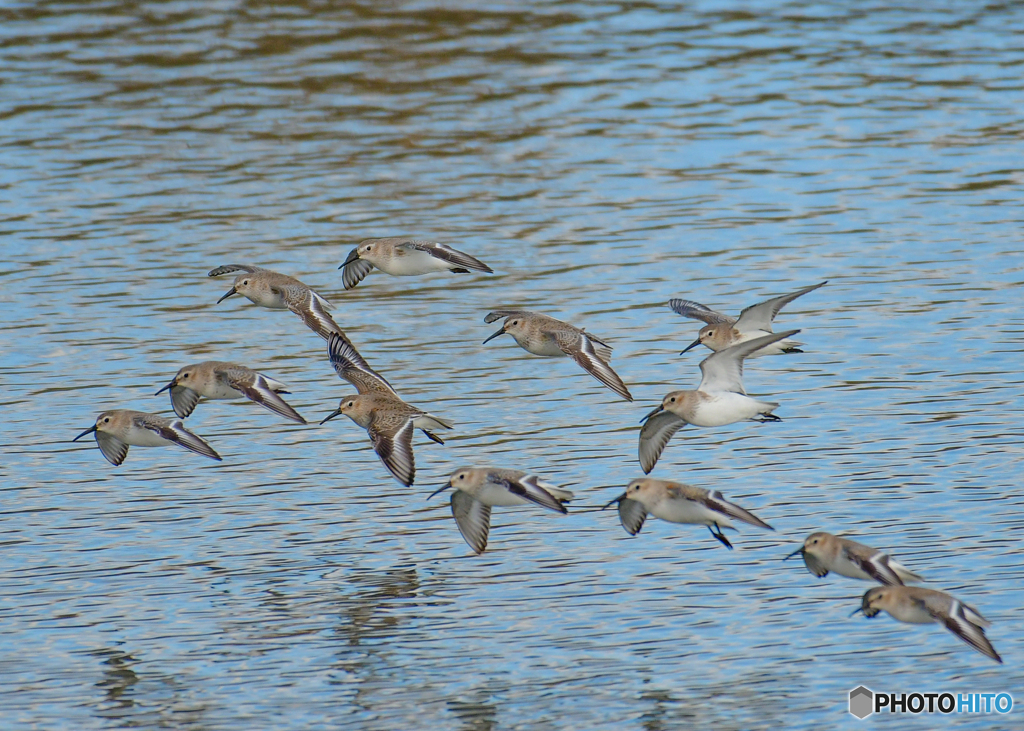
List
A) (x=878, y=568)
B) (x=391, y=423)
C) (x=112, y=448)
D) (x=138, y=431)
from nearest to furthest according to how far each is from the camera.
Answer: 1. (x=878, y=568)
2. (x=391, y=423)
3. (x=138, y=431)
4. (x=112, y=448)

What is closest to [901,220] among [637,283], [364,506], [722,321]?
[637,283]

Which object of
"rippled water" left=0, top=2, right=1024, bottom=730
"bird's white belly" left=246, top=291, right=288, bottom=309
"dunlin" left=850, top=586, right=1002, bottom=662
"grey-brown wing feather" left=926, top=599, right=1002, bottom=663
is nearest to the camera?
"grey-brown wing feather" left=926, top=599, right=1002, bottom=663

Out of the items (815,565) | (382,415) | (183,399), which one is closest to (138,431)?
(183,399)

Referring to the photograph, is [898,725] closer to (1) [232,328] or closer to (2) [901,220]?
(1) [232,328]

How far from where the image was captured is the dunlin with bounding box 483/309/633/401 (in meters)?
12.6

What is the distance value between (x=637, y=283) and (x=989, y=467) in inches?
259

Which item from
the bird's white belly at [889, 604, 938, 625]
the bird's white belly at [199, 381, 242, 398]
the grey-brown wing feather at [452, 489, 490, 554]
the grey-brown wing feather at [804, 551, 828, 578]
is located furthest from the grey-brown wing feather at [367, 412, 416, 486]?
the bird's white belly at [889, 604, 938, 625]

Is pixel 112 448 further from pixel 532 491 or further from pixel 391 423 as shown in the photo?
pixel 532 491

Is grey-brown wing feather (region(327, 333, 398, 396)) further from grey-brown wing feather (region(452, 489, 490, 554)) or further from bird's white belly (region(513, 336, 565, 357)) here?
grey-brown wing feather (region(452, 489, 490, 554))

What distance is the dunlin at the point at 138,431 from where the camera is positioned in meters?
12.2

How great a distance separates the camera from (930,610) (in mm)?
9758

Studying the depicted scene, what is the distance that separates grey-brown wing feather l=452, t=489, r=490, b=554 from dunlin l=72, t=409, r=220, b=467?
1839mm

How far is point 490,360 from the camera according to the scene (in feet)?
56.9

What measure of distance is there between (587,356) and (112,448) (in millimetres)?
3859
